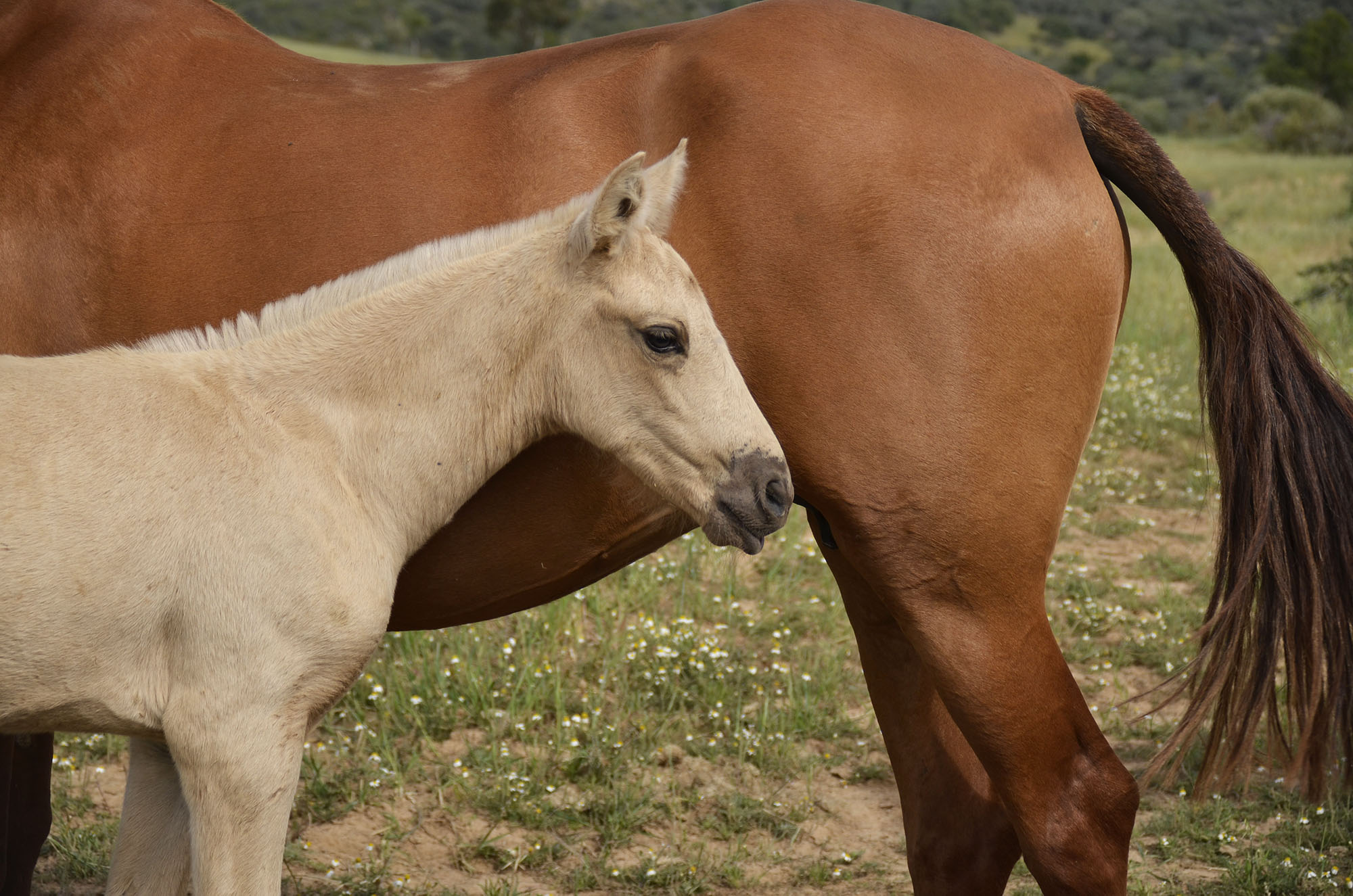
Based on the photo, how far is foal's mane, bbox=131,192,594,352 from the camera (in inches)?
98.3

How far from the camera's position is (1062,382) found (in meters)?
2.71

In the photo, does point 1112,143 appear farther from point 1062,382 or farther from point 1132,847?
point 1132,847

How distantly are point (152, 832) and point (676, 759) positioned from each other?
7.04 ft

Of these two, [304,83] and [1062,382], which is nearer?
[1062,382]

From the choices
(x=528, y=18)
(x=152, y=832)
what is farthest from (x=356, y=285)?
(x=528, y=18)

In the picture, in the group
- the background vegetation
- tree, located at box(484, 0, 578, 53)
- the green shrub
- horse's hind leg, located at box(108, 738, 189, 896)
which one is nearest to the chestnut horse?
horse's hind leg, located at box(108, 738, 189, 896)

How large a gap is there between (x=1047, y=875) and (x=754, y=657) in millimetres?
2281

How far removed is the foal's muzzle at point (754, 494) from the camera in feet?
7.72

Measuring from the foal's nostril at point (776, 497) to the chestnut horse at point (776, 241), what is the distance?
308 mm

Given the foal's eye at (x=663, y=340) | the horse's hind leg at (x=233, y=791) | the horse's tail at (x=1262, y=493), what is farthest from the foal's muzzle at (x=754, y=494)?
the horse's tail at (x=1262, y=493)

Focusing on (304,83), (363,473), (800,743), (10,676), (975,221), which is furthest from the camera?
(800,743)

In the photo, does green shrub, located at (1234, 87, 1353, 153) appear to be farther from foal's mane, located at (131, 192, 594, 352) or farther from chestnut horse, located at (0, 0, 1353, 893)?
foal's mane, located at (131, 192, 594, 352)

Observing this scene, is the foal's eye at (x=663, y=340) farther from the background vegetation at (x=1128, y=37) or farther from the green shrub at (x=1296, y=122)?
the background vegetation at (x=1128, y=37)

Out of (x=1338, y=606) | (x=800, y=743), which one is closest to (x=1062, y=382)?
(x=1338, y=606)
